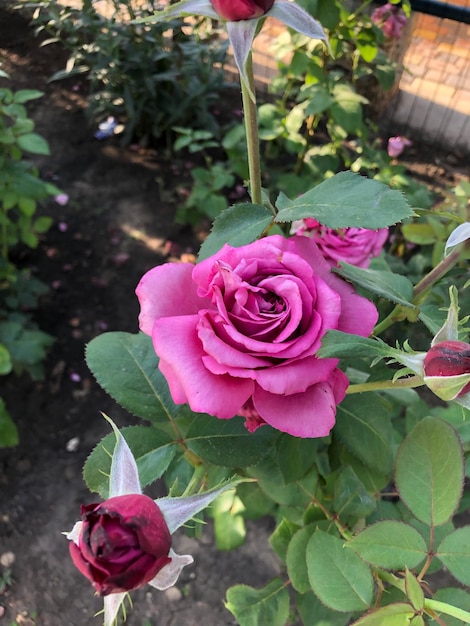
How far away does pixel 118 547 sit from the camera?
323 mm

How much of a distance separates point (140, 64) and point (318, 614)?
6.37 ft

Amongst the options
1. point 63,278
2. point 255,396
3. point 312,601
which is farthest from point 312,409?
point 63,278

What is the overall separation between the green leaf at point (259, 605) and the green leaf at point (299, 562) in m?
0.10

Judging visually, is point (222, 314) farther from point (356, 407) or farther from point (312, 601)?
point (312, 601)

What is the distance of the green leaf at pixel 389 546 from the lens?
47 centimetres

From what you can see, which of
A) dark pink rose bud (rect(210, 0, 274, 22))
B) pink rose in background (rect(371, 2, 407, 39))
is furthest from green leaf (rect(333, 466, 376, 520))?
pink rose in background (rect(371, 2, 407, 39))

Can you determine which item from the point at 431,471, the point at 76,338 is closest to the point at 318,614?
the point at 431,471

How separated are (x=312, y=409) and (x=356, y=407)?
0.90 ft

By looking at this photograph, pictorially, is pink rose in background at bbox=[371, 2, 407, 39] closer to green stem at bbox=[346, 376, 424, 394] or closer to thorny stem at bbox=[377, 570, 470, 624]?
green stem at bbox=[346, 376, 424, 394]

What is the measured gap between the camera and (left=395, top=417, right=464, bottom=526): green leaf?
1.61ft

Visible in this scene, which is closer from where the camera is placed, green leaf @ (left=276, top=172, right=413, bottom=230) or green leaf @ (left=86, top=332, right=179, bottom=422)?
green leaf @ (left=276, top=172, right=413, bottom=230)

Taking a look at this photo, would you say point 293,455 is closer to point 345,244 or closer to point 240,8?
point 345,244

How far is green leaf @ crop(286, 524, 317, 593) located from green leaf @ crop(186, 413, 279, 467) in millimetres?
146

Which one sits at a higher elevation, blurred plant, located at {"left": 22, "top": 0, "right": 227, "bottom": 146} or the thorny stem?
the thorny stem
